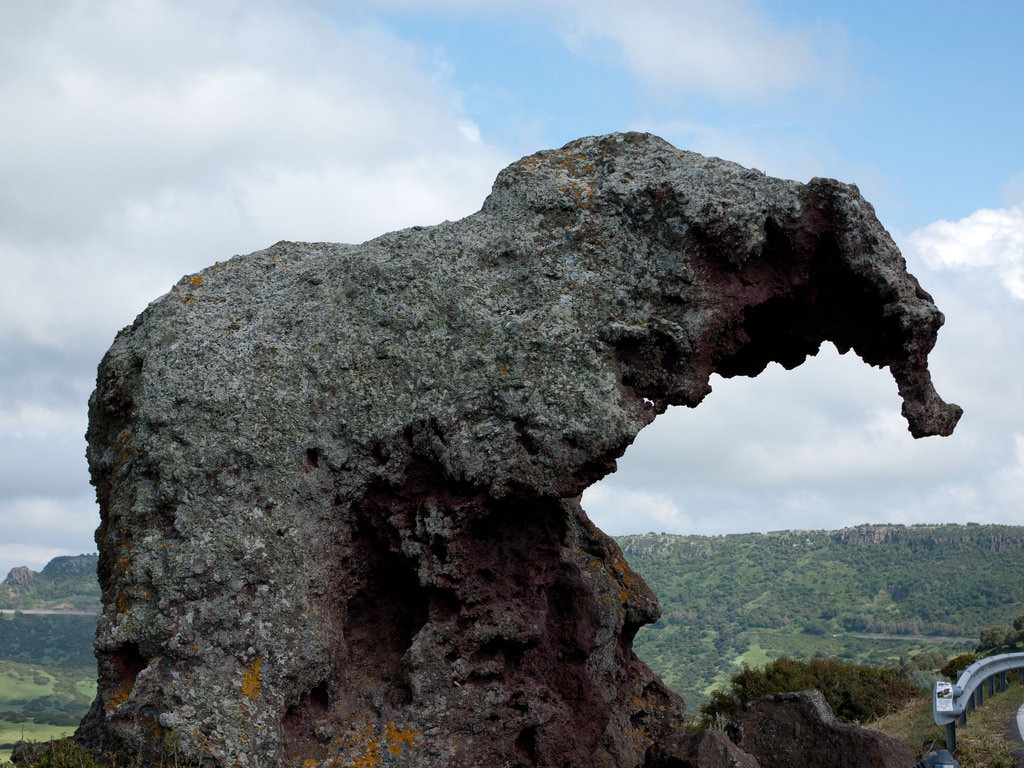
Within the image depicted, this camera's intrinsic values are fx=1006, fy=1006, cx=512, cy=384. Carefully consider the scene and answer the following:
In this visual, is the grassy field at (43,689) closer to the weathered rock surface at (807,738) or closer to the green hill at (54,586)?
the green hill at (54,586)

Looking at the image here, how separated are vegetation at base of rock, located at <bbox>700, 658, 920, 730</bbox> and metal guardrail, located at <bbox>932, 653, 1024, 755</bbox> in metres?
2.50

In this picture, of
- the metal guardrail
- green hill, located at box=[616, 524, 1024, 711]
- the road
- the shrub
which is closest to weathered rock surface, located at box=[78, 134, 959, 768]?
the metal guardrail

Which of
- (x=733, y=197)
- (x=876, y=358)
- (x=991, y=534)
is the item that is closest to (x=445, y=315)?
(x=733, y=197)

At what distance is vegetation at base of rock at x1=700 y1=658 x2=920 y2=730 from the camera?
18.6 meters

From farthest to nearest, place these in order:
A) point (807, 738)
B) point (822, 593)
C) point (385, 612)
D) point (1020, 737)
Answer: point (822, 593) < point (1020, 737) < point (807, 738) < point (385, 612)

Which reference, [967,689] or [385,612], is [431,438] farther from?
[967,689]

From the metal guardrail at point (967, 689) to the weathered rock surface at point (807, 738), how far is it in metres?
0.70

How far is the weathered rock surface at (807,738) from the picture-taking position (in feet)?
35.1

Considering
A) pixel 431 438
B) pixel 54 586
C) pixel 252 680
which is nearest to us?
pixel 252 680

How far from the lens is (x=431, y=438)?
9.56 m

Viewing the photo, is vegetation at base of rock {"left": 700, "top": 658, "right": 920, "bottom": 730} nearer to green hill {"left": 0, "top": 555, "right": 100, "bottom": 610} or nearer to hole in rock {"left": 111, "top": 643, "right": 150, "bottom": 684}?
hole in rock {"left": 111, "top": 643, "right": 150, "bottom": 684}

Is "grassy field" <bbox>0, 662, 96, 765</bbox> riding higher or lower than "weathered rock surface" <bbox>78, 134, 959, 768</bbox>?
lower

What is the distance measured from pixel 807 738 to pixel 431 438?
5.65 metres

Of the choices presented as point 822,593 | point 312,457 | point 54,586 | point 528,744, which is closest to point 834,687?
point 528,744
